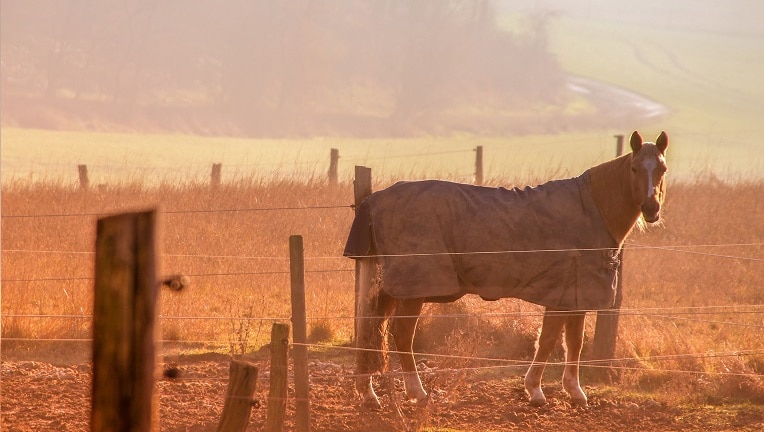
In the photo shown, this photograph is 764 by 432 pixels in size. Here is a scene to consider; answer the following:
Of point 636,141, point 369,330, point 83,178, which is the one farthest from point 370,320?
point 83,178

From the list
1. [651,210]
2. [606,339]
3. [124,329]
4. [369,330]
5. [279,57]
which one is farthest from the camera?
[279,57]

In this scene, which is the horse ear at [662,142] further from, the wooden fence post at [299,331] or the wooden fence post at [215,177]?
the wooden fence post at [215,177]

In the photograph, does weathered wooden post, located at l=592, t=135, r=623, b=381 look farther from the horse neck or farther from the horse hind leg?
the horse hind leg

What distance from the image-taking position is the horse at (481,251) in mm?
7078

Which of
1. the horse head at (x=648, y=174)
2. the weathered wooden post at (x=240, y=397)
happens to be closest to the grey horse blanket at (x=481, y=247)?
the horse head at (x=648, y=174)

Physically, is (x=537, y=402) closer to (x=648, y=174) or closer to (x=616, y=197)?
(x=616, y=197)

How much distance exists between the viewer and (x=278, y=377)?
5297 millimetres

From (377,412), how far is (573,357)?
162 centimetres

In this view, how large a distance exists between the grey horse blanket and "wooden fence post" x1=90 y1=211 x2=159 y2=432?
11.2 ft

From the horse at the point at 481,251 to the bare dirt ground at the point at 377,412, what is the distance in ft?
0.73

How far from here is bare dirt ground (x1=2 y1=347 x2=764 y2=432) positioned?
6.44m

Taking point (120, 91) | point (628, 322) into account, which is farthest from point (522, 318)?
point (120, 91)

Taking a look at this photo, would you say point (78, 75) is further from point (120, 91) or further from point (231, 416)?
point (231, 416)

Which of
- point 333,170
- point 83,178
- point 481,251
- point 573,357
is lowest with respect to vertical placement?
point 573,357
